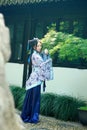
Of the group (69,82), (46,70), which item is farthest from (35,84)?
(69,82)

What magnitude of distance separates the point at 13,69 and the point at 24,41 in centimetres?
99

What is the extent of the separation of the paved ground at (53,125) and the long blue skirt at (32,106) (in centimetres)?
23

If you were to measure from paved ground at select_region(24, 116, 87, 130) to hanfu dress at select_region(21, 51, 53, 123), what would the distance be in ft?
0.95

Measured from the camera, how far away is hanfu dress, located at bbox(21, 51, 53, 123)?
9.81 m

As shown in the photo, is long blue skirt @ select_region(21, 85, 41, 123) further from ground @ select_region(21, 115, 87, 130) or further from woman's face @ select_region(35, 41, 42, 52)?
woman's face @ select_region(35, 41, 42, 52)

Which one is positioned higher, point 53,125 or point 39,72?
point 39,72

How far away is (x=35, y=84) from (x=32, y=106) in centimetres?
55

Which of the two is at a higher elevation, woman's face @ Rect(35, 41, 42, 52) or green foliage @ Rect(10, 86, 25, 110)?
woman's face @ Rect(35, 41, 42, 52)

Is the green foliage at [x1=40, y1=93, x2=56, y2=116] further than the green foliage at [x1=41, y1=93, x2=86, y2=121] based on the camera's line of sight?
Yes

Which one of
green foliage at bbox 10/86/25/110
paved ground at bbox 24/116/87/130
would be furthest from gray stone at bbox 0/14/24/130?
green foliage at bbox 10/86/25/110

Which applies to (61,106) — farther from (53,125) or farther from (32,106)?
(53,125)

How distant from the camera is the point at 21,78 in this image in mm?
13102

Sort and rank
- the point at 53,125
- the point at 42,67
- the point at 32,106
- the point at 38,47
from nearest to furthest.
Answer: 1. the point at 53,125
2. the point at 38,47
3. the point at 42,67
4. the point at 32,106

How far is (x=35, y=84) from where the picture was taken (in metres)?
9.89
